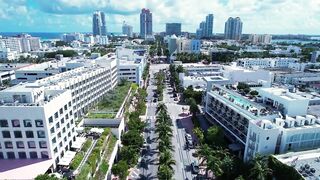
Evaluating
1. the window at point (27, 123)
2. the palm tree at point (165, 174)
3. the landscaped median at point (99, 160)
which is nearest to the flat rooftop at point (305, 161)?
the palm tree at point (165, 174)

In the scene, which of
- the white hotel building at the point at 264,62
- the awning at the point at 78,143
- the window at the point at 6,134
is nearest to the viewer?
the window at the point at 6,134

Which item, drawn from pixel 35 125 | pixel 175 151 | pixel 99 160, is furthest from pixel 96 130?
pixel 175 151

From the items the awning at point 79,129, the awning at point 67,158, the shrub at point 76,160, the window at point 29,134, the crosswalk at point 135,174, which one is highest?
the window at point 29,134

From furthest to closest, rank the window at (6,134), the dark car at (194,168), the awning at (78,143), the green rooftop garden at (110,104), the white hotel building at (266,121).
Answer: the green rooftop garden at (110,104) < the dark car at (194,168) < the awning at (78,143) < the white hotel building at (266,121) < the window at (6,134)

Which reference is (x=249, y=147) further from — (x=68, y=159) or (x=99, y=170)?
(x=68, y=159)

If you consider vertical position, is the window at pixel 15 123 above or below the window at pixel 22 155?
above

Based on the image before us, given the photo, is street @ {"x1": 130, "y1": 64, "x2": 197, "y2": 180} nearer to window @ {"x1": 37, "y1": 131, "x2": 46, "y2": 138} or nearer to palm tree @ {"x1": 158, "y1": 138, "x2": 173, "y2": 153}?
palm tree @ {"x1": 158, "y1": 138, "x2": 173, "y2": 153}

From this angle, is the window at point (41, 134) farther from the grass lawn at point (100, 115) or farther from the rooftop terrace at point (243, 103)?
the rooftop terrace at point (243, 103)

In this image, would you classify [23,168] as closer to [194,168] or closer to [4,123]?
[4,123]
